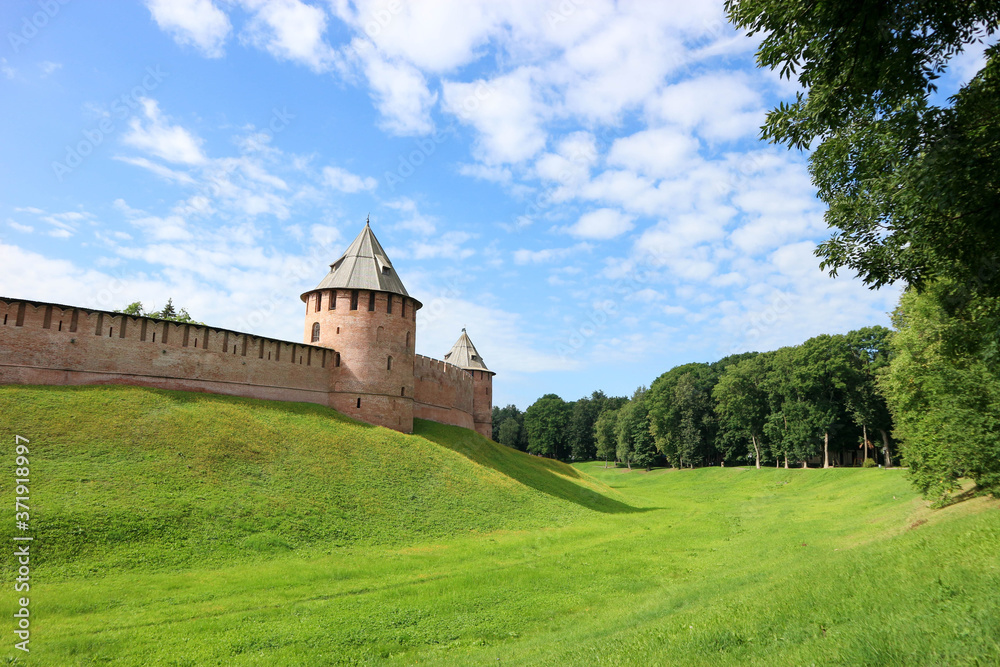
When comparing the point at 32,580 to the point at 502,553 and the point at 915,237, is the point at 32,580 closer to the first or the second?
Result: the point at 502,553

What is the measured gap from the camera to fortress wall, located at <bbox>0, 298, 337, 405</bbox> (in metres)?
21.7

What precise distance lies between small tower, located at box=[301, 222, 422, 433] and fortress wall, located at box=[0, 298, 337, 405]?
116cm

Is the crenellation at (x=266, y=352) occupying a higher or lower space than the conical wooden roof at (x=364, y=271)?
lower

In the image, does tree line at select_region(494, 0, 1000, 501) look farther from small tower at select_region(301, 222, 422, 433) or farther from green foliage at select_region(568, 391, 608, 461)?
green foliage at select_region(568, 391, 608, 461)

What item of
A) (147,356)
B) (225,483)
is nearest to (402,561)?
(225,483)

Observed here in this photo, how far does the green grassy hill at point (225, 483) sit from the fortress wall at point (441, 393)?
8.11 meters

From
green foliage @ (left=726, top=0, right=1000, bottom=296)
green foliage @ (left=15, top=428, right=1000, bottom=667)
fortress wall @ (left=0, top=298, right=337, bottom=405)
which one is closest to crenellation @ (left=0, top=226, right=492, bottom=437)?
fortress wall @ (left=0, top=298, right=337, bottom=405)

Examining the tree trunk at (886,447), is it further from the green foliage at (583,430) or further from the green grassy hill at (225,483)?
the green foliage at (583,430)

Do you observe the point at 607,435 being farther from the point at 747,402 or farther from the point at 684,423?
the point at 747,402

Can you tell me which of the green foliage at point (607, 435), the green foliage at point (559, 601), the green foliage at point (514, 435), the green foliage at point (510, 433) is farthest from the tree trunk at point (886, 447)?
the green foliage at point (510, 433)

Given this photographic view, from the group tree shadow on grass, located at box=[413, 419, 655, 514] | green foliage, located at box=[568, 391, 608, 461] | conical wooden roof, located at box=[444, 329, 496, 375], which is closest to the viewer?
tree shadow on grass, located at box=[413, 419, 655, 514]

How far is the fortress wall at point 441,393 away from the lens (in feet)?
127

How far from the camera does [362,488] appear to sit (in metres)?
23.5

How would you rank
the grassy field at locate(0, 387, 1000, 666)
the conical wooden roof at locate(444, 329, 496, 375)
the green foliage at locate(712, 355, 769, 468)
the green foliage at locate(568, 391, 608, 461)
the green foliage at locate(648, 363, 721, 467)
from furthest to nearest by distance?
the green foliage at locate(568, 391, 608, 461) < the green foliage at locate(648, 363, 721, 467) < the green foliage at locate(712, 355, 769, 468) < the conical wooden roof at locate(444, 329, 496, 375) < the grassy field at locate(0, 387, 1000, 666)
